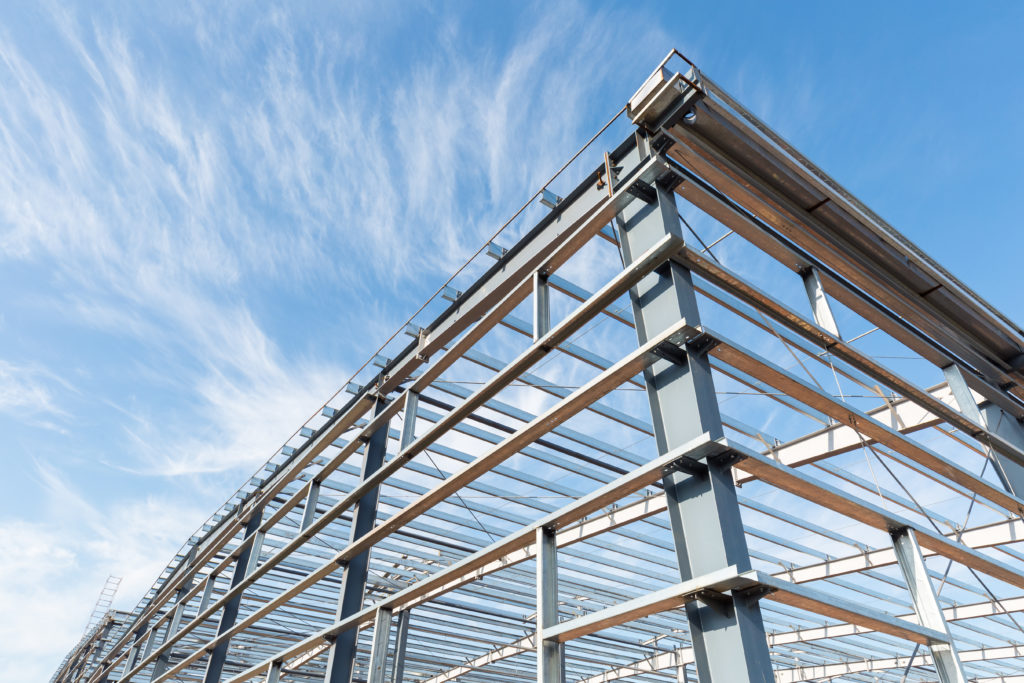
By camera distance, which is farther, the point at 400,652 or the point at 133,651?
the point at 133,651

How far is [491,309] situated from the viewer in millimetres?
9258

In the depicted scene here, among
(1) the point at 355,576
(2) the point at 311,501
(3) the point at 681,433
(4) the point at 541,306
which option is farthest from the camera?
(2) the point at 311,501

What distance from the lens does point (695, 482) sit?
203 inches

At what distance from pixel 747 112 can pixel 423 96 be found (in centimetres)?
576

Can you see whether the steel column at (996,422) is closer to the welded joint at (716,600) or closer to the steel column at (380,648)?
the welded joint at (716,600)

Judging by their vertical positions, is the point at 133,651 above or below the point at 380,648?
above

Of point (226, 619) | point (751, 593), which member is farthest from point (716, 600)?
point (226, 619)

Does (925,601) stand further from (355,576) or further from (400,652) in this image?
(355,576)

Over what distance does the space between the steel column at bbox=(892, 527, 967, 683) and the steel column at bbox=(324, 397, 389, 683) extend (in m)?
7.85

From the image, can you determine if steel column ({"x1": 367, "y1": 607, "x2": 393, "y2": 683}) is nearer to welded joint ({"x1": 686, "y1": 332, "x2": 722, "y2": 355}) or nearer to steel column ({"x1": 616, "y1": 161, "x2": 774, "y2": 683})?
steel column ({"x1": 616, "y1": 161, "x2": 774, "y2": 683})

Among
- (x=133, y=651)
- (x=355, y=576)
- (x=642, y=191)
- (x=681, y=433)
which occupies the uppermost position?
(x=642, y=191)

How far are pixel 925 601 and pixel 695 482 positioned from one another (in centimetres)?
229

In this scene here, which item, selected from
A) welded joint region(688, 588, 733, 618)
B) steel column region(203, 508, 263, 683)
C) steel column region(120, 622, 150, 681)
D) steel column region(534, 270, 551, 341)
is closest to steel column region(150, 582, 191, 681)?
steel column region(203, 508, 263, 683)

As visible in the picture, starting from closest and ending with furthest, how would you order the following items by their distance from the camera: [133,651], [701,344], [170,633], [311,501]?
[701,344] → [311,501] → [170,633] → [133,651]
